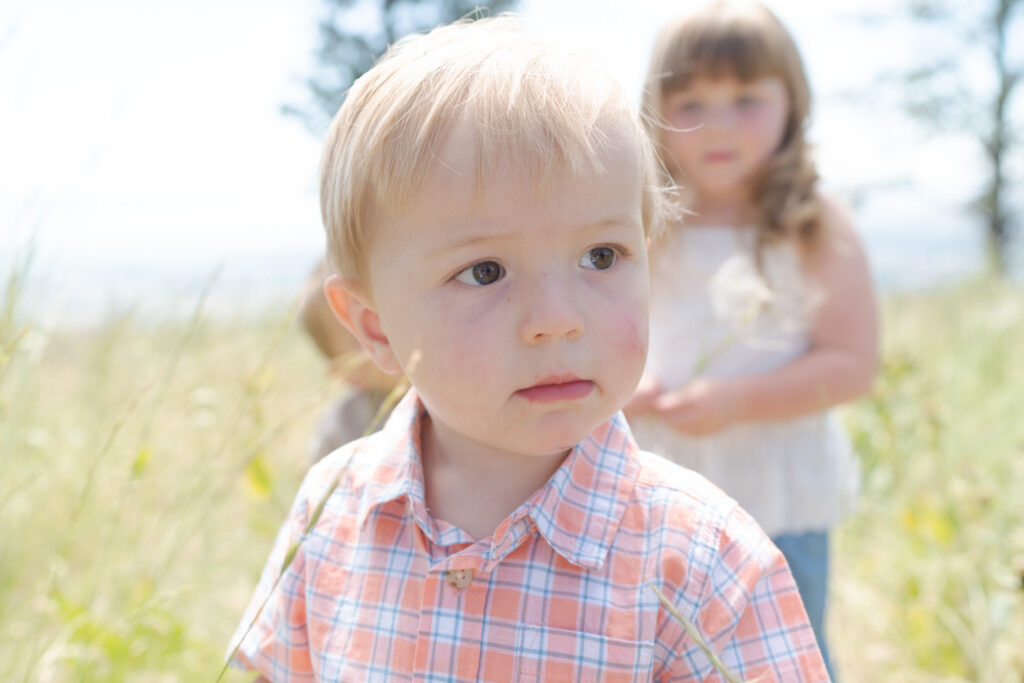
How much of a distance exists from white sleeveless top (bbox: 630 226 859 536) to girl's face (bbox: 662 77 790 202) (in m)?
0.15

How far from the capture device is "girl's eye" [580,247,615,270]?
0.91 meters

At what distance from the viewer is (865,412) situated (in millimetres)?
3629

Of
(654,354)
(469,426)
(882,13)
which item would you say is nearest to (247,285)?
Result: (654,354)

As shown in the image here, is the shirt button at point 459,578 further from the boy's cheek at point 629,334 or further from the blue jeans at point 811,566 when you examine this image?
the blue jeans at point 811,566

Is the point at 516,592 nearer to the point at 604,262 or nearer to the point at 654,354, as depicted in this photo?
the point at 604,262

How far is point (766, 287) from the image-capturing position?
6.25ft

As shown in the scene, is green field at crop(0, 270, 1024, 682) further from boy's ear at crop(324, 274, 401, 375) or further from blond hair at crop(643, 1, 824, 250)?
blond hair at crop(643, 1, 824, 250)

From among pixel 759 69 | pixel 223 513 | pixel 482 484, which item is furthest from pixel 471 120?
pixel 223 513

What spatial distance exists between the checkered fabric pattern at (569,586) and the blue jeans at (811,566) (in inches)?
37.1

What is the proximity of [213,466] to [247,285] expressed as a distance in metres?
3.22

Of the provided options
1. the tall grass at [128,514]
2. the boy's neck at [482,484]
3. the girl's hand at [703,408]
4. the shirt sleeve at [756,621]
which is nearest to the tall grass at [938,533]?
the girl's hand at [703,408]

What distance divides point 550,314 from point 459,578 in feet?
0.97

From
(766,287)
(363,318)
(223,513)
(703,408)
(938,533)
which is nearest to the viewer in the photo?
(363,318)

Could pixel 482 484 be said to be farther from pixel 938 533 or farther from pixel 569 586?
pixel 938 533
